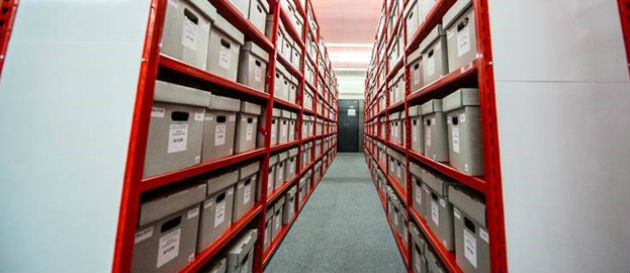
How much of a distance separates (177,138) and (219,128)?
226 millimetres

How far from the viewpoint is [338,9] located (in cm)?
325

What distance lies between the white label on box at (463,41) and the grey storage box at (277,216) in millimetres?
1340

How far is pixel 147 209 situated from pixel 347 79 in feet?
22.3

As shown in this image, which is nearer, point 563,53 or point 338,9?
point 563,53

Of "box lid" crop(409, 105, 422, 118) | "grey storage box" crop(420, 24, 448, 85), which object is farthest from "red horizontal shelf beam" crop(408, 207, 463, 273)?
"grey storage box" crop(420, 24, 448, 85)

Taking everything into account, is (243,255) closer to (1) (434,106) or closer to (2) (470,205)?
Answer: (2) (470,205)

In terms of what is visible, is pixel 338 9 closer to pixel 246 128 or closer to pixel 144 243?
pixel 246 128

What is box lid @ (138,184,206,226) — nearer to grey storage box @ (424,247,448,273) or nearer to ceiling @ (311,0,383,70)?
grey storage box @ (424,247,448,273)

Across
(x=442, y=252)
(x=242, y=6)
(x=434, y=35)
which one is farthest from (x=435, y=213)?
(x=242, y=6)

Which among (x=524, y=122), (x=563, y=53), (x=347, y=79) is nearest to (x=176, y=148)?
(x=524, y=122)

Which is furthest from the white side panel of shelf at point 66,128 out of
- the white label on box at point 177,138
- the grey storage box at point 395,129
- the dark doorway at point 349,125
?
the dark doorway at point 349,125

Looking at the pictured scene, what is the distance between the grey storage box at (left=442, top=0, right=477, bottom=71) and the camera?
64 cm

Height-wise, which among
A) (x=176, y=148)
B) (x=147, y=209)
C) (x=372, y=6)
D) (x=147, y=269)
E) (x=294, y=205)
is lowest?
(x=294, y=205)

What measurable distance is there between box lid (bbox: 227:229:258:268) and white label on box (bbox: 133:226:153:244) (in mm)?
394
